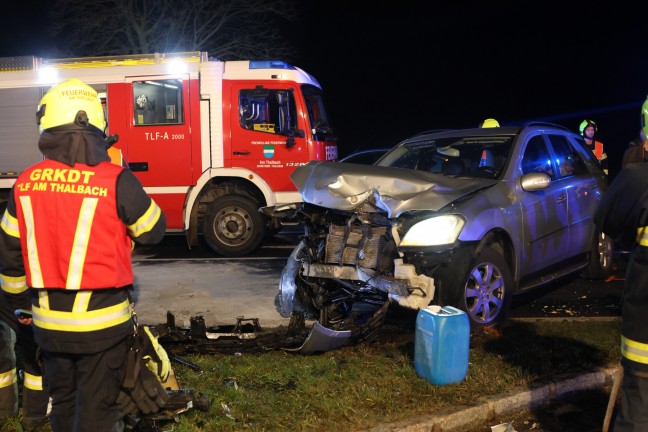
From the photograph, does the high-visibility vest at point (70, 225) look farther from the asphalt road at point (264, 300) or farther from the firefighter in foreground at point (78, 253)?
the asphalt road at point (264, 300)

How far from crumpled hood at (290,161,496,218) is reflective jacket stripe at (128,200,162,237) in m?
2.45

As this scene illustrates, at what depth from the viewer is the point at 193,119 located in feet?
31.1

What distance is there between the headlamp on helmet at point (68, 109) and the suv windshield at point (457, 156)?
3.81 metres

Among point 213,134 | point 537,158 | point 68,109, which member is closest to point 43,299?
point 68,109

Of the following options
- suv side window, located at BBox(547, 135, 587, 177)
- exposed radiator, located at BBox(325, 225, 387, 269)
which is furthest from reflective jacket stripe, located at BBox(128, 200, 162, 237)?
suv side window, located at BBox(547, 135, 587, 177)

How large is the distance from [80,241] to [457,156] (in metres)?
4.24

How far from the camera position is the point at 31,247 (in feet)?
8.84

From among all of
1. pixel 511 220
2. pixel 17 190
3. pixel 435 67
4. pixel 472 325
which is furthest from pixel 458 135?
pixel 435 67

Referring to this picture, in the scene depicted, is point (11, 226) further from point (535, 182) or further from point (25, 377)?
point (535, 182)

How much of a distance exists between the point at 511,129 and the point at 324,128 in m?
4.14

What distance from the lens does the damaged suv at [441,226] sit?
16.0 feet

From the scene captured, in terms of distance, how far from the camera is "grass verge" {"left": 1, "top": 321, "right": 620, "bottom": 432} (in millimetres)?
3664

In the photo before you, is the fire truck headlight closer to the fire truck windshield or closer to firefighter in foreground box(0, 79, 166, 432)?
firefighter in foreground box(0, 79, 166, 432)

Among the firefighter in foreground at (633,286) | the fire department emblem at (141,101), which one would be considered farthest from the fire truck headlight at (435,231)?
the fire department emblem at (141,101)
